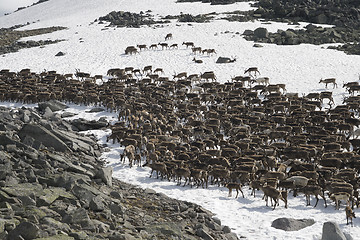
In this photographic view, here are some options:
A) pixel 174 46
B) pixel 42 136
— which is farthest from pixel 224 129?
pixel 174 46

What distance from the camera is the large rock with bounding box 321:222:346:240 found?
462 inches

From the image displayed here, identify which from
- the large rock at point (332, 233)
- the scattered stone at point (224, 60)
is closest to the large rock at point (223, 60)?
the scattered stone at point (224, 60)

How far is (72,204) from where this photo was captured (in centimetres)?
1060

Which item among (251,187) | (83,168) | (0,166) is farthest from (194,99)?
(0,166)

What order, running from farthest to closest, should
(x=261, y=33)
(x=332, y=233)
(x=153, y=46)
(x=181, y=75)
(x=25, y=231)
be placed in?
(x=261, y=33)
(x=153, y=46)
(x=181, y=75)
(x=332, y=233)
(x=25, y=231)

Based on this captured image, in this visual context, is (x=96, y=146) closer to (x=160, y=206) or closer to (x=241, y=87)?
(x=160, y=206)

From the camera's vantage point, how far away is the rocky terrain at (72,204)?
29.1ft

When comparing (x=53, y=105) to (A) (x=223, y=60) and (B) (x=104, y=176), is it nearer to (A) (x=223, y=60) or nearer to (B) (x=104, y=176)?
(B) (x=104, y=176)

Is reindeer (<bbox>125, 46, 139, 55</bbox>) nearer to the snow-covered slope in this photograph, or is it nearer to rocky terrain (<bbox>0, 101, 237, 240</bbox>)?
the snow-covered slope

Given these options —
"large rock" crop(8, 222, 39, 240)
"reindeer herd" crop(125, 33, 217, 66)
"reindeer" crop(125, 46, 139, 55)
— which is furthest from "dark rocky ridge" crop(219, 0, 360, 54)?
"large rock" crop(8, 222, 39, 240)

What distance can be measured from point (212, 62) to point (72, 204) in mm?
36047

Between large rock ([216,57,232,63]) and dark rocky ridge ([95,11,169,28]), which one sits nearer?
large rock ([216,57,232,63])

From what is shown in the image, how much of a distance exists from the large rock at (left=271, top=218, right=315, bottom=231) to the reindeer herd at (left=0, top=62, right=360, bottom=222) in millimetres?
1418

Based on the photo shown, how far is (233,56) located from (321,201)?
33013 mm
